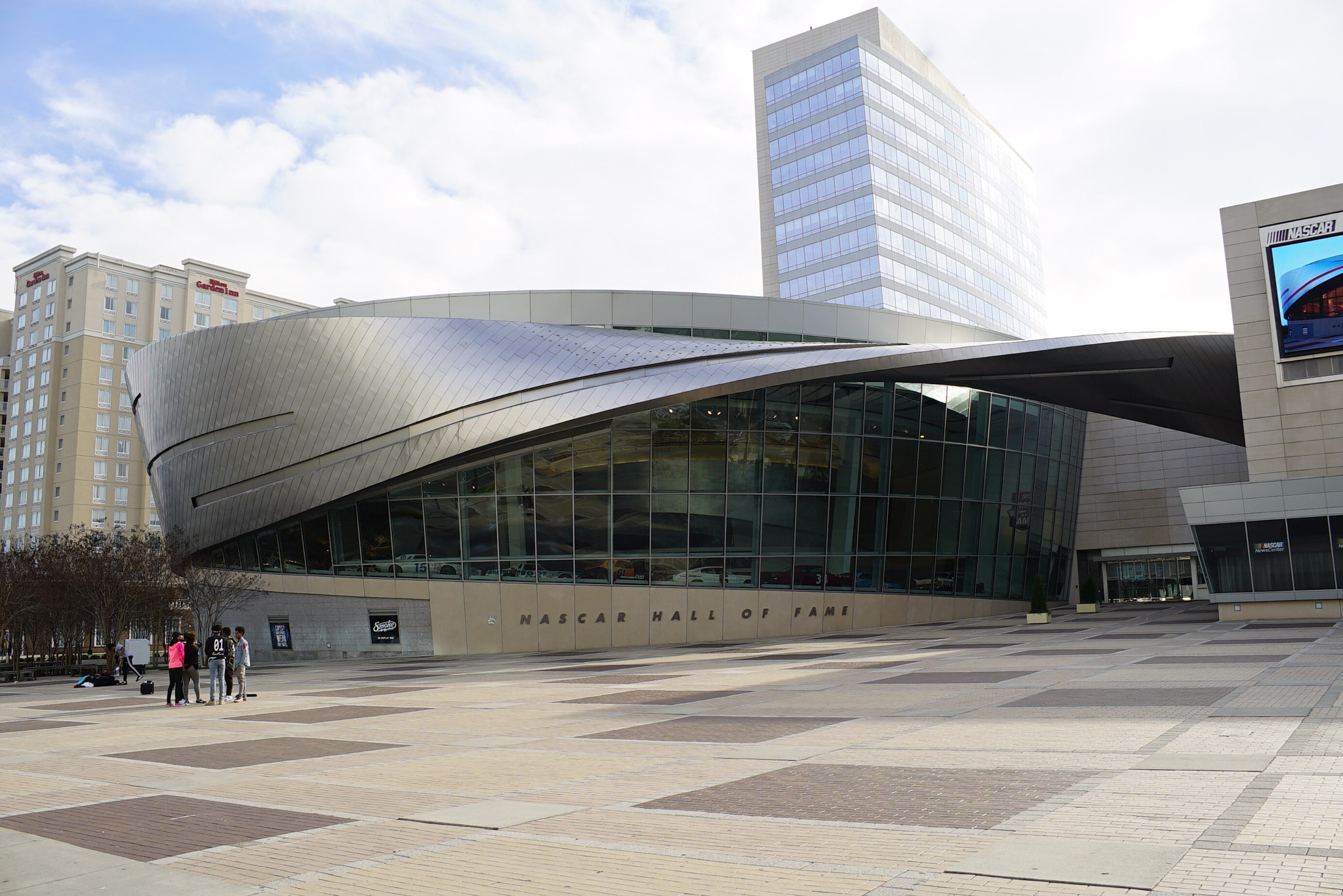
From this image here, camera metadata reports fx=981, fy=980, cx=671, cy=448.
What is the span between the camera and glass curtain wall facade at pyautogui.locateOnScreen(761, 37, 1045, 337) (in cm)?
8688

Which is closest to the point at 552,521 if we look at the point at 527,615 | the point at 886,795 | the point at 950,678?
the point at 527,615

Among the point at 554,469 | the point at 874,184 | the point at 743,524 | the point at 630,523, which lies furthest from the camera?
the point at 874,184

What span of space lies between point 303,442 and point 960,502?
88.8ft

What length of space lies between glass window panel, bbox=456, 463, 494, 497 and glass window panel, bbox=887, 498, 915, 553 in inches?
640

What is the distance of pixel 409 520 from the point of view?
36375 millimetres

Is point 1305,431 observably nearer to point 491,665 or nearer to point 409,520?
point 491,665

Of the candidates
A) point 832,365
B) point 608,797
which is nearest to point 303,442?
point 832,365

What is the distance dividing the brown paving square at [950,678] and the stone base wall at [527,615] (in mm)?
18639

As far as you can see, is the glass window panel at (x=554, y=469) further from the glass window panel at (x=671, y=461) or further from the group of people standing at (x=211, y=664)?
the group of people standing at (x=211, y=664)

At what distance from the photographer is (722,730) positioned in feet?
41.5

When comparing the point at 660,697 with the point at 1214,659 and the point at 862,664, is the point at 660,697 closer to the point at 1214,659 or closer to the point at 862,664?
the point at 862,664

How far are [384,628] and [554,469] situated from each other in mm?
8921

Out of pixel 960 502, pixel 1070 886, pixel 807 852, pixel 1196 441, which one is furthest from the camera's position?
pixel 1196 441

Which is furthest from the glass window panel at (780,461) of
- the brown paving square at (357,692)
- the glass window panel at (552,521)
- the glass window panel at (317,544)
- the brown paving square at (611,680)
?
the brown paving square at (357,692)
